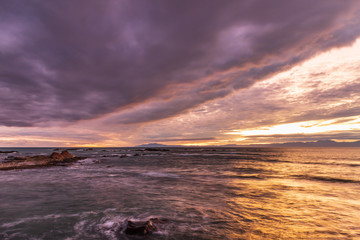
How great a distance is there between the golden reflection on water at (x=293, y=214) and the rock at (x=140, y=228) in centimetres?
329

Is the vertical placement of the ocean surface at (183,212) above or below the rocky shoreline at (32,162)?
below

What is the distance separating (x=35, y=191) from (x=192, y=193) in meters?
12.8

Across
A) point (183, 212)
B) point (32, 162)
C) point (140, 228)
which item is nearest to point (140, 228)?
point (140, 228)

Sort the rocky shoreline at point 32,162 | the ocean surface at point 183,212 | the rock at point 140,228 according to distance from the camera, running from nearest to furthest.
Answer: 1. the rock at point 140,228
2. the ocean surface at point 183,212
3. the rocky shoreline at point 32,162

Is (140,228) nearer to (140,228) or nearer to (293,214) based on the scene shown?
(140,228)

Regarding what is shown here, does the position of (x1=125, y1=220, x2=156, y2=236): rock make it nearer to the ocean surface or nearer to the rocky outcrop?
the rocky outcrop

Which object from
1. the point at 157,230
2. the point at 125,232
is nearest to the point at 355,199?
the point at 157,230

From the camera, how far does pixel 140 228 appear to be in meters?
7.50

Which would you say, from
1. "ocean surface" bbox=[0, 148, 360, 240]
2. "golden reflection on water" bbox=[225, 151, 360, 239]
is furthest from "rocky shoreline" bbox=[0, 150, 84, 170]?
"golden reflection on water" bbox=[225, 151, 360, 239]

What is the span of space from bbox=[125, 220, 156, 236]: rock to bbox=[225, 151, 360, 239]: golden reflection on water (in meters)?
3.29

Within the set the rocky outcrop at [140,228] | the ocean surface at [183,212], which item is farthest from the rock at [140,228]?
the ocean surface at [183,212]

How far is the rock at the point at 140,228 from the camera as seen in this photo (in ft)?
24.4

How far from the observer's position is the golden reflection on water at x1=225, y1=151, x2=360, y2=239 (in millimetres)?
7762

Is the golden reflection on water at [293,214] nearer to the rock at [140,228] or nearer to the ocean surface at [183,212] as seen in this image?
the ocean surface at [183,212]
